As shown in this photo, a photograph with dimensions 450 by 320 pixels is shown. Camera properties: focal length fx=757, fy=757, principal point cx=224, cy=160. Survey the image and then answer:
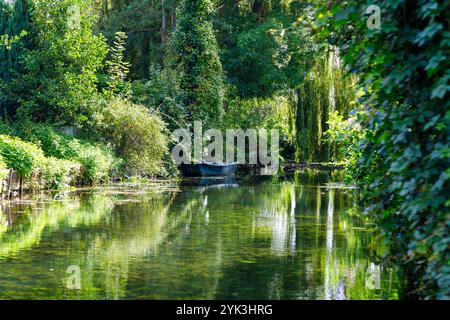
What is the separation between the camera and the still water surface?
799 cm

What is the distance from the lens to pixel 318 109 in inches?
1455

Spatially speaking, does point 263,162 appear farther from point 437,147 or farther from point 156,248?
point 437,147

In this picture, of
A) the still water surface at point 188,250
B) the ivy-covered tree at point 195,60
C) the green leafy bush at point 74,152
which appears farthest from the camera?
the ivy-covered tree at point 195,60

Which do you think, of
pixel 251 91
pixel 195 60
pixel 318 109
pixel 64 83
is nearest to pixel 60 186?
pixel 64 83

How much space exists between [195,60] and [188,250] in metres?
22.1

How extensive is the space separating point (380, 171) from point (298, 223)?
6556 millimetres

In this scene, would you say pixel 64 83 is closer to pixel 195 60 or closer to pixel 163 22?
pixel 195 60

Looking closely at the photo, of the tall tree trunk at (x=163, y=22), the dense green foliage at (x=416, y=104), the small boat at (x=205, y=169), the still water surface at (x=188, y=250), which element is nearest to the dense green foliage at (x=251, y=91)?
the dense green foliage at (x=416, y=104)

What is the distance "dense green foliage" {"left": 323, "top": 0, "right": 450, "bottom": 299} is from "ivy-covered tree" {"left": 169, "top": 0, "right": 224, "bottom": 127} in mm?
24950

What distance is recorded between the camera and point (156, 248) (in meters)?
10.8

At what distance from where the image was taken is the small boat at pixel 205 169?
29.1m

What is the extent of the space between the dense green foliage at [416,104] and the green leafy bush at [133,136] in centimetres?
1921

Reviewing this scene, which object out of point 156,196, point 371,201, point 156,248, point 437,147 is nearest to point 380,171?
point 371,201

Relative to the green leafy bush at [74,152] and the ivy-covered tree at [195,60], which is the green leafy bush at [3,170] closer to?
the green leafy bush at [74,152]
